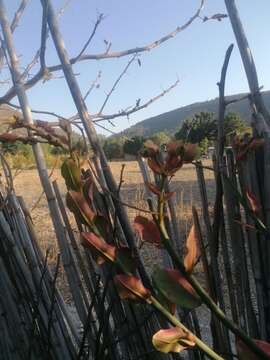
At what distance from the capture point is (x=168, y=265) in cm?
83

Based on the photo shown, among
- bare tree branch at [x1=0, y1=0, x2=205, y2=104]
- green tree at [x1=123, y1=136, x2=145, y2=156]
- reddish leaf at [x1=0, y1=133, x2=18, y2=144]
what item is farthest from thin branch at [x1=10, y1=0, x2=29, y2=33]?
reddish leaf at [x1=0, y1=133, x2=18, y2=144]

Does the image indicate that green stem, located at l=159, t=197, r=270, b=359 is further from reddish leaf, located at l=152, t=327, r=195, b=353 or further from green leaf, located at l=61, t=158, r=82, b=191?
green leaf, located at l=61, t=158, r=82, b=191

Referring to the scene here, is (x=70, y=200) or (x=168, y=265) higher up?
(x=70, y=200)

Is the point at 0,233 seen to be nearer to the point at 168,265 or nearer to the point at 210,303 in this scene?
the point at 168,265

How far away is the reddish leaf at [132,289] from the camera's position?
1.31ft

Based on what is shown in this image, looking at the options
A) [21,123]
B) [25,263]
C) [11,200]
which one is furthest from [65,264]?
[21,123]

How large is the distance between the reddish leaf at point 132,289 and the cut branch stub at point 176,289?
0.03m

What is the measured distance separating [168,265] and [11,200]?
387mm

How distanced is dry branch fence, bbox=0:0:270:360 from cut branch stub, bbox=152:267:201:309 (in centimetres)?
4

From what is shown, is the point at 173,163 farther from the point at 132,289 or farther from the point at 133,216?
the point at 133,216

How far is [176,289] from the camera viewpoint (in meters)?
0.42

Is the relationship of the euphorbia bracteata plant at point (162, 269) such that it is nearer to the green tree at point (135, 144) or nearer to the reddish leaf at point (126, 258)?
the reddish leaf at point (126, 258)

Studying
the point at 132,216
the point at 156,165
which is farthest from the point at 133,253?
the point at 132,216

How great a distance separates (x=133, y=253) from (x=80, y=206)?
0.12 m
